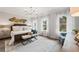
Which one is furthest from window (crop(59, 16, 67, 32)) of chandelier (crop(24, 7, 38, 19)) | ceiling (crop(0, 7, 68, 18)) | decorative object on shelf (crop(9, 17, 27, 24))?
decorative object on shelf (crop(9, 17, 27, 24))

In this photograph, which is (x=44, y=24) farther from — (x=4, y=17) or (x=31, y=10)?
(x=4, y=17)

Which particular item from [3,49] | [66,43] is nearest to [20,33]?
[3,49]

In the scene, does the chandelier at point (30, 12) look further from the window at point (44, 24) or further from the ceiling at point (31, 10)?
the window at point (44, 24)

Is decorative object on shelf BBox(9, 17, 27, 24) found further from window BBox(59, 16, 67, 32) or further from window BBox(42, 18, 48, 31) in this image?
window BBox(59, 16, 67, 32)

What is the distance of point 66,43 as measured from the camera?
146 centimetres

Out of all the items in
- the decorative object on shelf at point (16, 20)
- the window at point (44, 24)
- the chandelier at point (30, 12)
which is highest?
the chandelier at point (30, 12)

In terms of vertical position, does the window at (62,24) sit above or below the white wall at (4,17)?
below

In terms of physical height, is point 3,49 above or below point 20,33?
below

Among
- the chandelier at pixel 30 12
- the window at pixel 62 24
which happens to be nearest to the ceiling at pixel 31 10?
the chandelier at pixel 30 12

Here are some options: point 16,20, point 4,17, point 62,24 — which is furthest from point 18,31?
point 62,24

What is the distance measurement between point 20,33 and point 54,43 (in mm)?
479

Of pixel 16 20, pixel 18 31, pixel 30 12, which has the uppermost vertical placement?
pixel 30 12
